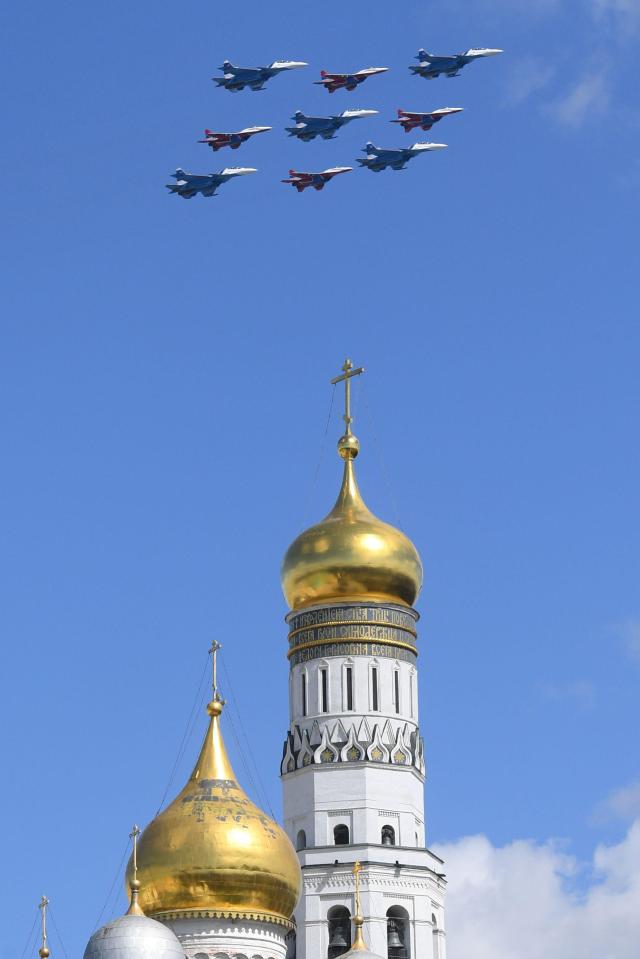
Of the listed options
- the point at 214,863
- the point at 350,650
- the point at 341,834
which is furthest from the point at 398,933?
the point at 214,863

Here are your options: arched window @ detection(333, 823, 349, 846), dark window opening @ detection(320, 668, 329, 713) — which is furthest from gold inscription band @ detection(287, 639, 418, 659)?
arched window @ detection(333, 823, 349, 846)

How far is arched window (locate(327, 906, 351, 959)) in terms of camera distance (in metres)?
55.7

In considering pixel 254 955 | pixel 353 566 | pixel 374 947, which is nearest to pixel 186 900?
pixel 254 955

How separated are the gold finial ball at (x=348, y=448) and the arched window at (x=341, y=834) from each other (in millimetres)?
8563

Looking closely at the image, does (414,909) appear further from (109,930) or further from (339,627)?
(109,930)

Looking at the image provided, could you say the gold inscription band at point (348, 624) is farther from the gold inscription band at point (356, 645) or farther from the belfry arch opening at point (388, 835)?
the belfry arch opening at point (388, 835)

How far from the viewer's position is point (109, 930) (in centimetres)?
4484

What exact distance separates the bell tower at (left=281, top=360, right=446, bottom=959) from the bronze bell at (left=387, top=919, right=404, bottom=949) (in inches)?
0.8

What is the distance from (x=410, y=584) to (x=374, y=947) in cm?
793

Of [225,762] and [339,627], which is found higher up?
[339,627]

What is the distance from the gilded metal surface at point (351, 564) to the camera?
58312 mm

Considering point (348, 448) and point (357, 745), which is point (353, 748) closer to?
point (357, 745)

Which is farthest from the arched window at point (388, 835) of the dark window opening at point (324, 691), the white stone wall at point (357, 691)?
the dark window opening at point (324, 691)

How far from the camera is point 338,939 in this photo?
5578 centimetres
